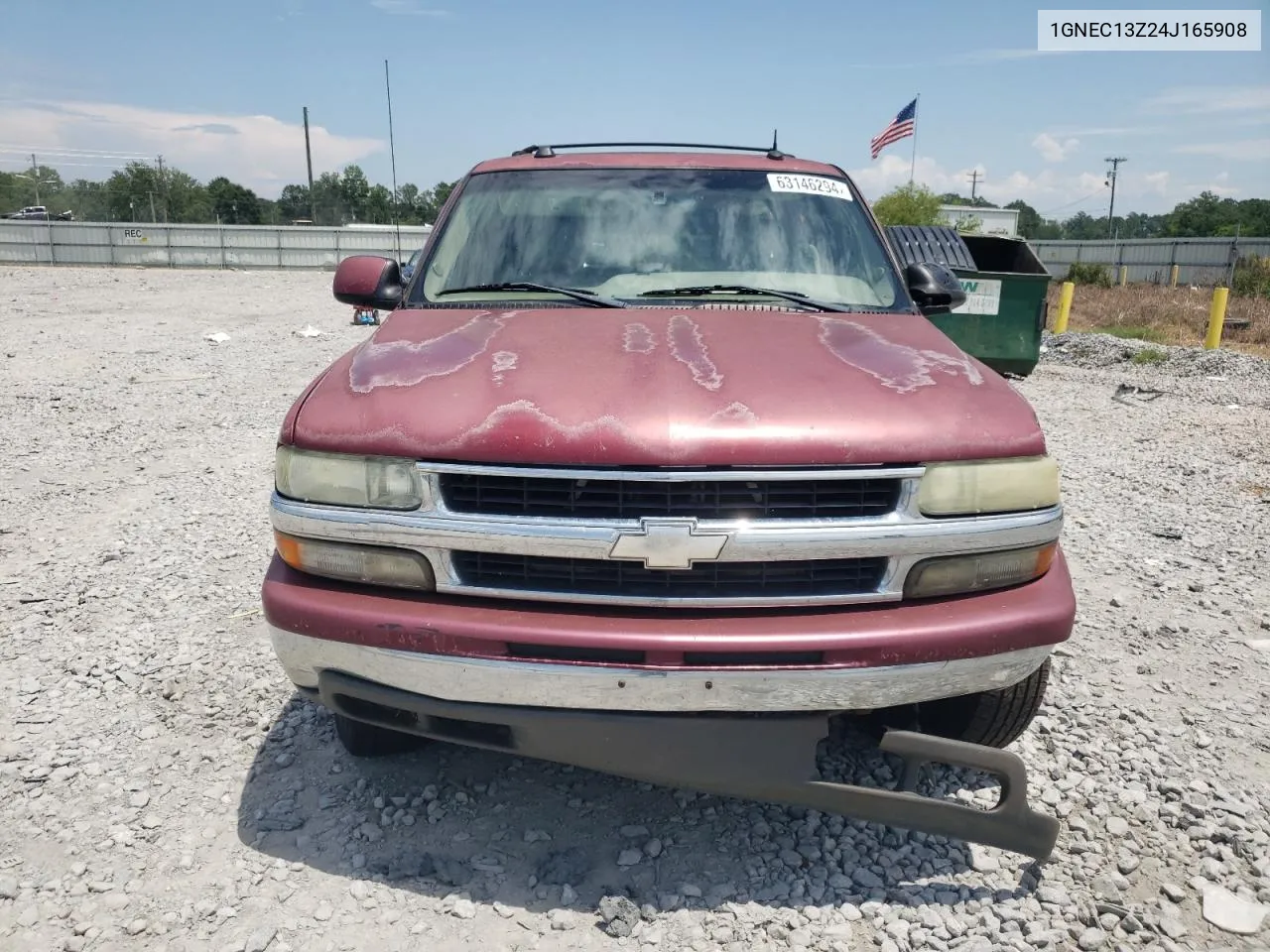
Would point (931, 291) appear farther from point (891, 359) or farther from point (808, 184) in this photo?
point (891, 359)

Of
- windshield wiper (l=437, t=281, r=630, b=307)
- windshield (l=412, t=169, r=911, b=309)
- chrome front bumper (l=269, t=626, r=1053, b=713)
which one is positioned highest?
windshield (l=412, t=169, r=911, b=309)

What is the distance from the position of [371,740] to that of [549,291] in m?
1.60

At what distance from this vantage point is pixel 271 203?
5281 centimetres

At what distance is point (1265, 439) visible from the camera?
308 inches

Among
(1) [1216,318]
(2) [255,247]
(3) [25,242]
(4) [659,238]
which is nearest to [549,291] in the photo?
(4) [659,238]

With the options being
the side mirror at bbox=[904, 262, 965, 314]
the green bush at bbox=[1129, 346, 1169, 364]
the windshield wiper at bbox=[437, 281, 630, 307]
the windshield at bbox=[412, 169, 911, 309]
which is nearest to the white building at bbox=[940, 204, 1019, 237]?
the green bush at bbox=[1129, 346, 1169, 364]

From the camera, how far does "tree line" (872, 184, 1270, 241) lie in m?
38.4

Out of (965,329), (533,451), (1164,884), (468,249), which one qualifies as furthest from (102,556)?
(965,329)

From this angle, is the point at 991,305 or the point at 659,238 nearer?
the point at 659,238

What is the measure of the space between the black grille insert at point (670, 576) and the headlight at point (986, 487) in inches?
8.2

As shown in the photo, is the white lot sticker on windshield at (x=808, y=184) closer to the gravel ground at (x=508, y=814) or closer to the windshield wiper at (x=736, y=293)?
the windshield wiper at (x=736, y=293)

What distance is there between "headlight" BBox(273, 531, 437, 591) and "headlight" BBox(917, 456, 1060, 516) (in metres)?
1.24

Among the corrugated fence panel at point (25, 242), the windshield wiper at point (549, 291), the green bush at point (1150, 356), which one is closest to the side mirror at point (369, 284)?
the windshield wiper at point (549, 291)

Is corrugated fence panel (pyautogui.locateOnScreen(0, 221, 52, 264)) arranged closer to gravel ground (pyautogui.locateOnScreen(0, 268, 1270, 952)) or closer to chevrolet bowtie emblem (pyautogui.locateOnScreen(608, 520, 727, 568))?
gravel ground (pyautogui.locateOnScreen(0, 268, 1270, 952))
